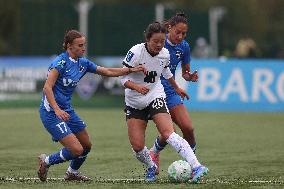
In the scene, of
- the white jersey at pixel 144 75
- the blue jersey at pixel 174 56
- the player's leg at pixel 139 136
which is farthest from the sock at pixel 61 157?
the blue jersey at pixel 174 56

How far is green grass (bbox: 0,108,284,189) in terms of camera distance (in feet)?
41.9

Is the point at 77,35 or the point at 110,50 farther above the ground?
the point at 77,35

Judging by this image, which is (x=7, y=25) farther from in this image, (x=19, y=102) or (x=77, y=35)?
(x=77, y=35)

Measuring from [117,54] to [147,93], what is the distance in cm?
2267

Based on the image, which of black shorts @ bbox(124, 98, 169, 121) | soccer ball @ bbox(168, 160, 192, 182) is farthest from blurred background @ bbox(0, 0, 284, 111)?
soccer ball @ bbox(168, 160, 192, 182)

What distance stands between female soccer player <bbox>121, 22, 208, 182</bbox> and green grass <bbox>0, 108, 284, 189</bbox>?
604 millimetres

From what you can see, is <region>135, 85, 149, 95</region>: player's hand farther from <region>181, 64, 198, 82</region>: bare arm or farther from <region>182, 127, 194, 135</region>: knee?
<region>182, 127, 194, 135</region>: knee

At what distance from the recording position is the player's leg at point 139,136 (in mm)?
12977

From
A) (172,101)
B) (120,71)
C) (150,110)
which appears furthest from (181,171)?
(172,101)

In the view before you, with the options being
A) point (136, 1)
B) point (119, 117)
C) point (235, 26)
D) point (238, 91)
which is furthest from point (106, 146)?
point (235, 26)

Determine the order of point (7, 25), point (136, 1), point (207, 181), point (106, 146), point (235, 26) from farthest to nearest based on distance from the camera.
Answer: point (235, 26), point (136, 1), point (7, 25), point (106, 146), point (207, 181)

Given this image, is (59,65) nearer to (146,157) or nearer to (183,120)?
(146,157)

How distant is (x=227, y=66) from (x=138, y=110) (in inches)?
690

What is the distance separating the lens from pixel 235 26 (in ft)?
217
